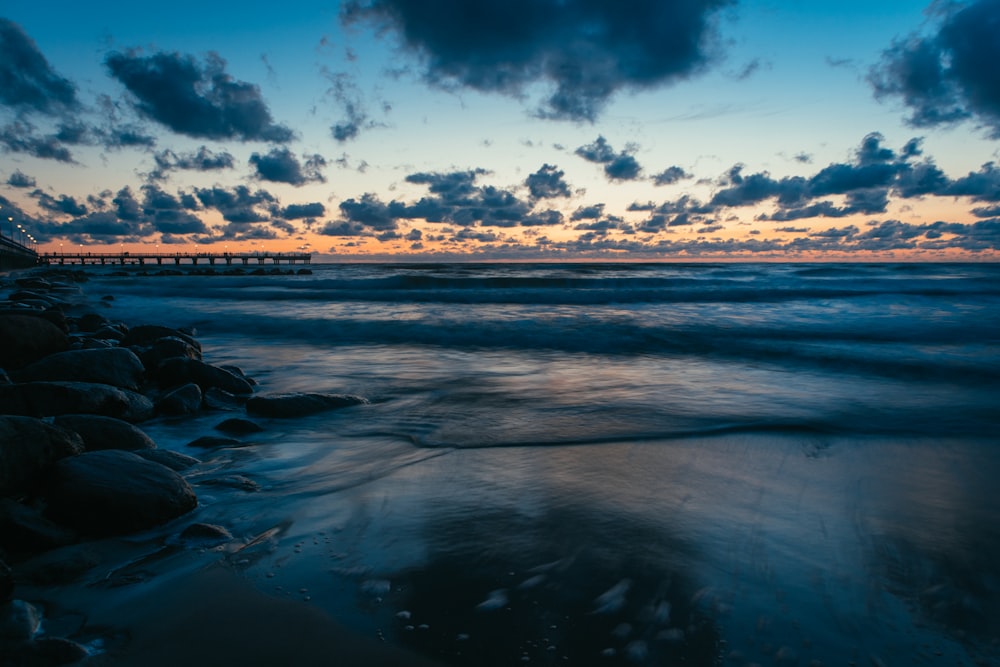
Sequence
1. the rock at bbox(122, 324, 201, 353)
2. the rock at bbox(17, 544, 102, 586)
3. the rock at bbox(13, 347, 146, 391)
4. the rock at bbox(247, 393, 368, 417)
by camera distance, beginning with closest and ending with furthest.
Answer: the rock at bbox(17, 544, 102, 586) < the rock at bbox(247, 393, 368, 417) < the rock at bbox(13, 347, 146, 391) < the rock at bbox(122, 324, 201, 353)

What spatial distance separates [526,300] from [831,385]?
16.3m

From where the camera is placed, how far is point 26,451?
288 cm

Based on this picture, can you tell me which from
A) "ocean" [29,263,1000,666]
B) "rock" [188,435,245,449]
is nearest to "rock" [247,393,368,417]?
"ocean" [29,263,1000,666]

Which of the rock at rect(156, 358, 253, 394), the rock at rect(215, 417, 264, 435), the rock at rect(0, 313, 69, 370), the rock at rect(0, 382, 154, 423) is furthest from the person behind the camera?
the rock at rect(0, 313, 69, 370)

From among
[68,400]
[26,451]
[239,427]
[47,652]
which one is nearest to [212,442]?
[239,427]

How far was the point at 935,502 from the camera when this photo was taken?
10.6 feet

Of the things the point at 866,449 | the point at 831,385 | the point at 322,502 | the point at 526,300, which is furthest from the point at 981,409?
the point at 526,300

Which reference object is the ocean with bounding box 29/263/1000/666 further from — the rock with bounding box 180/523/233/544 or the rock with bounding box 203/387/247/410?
the rock with bounding box 203/387/247/410

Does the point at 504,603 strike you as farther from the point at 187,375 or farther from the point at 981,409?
the point at 981,409

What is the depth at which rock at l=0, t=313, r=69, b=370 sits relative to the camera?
654cm

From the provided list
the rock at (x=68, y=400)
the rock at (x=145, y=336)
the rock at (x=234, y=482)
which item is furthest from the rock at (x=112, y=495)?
the rock at (x=145, y=336)

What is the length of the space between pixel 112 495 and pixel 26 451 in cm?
55

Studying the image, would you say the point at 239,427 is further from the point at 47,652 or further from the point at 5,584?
the point at 47,652

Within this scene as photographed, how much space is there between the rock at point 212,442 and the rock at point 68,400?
975 mm
